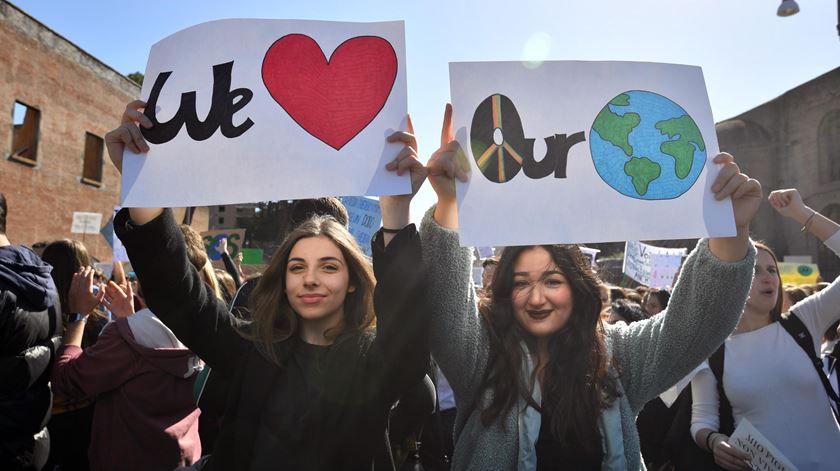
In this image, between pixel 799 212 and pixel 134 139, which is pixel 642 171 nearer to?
pixel 799 212

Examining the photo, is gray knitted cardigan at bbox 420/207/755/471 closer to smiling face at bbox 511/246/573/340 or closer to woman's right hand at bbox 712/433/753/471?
smiling face at bbox 511/246/573/340

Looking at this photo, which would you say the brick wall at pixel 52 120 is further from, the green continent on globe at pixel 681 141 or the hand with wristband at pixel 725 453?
the green continent on globe at pixel 681 141

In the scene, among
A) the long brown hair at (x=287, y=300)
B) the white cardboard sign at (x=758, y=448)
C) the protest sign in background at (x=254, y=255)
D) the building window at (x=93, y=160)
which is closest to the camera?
the long brown hair at (x=287, y=300)

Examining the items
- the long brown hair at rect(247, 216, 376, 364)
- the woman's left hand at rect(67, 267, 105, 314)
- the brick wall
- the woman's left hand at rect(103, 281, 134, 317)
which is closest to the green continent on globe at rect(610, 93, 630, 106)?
the long brown hair at rect(247, 216, 376, 364)

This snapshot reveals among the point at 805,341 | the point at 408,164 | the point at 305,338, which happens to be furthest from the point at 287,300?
the point at 805,341

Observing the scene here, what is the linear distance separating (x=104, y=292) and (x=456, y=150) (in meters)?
2.17

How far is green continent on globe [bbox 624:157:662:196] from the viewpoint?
5.59 feet

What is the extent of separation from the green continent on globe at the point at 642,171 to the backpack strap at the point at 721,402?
1208 millimetres

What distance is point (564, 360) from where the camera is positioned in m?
1.73

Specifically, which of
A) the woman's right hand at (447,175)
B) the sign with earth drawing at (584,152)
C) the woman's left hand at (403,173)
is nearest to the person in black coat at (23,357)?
the woman's left hand at (403,173)

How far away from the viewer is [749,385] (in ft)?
8.07

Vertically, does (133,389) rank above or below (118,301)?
below

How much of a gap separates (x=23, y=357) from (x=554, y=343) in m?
2.41

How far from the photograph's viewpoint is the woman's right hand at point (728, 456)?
232cm
